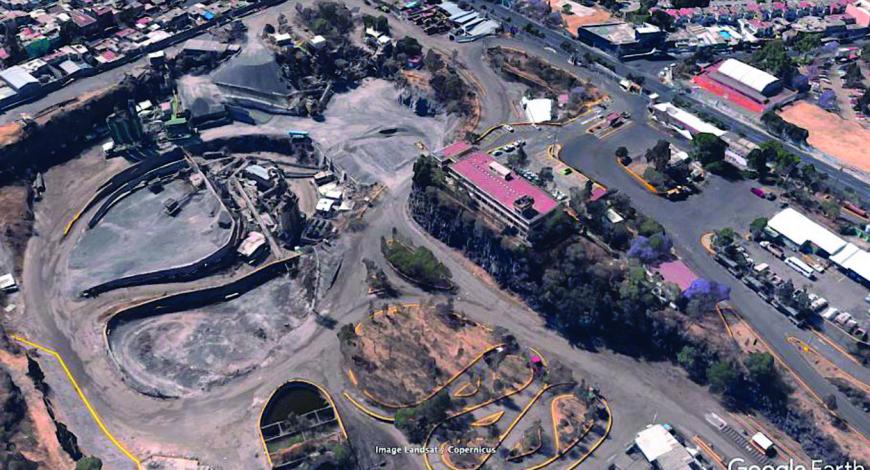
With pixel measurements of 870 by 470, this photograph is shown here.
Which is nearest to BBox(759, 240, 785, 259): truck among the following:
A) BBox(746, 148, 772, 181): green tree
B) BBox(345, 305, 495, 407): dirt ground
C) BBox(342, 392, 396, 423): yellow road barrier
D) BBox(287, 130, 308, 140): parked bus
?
BBox(746, 148, 772, 181): green tree

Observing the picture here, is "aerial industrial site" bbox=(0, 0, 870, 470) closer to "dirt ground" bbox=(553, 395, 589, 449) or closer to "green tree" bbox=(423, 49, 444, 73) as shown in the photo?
"dirt ground" bbox=(553, 395, 589, 449)

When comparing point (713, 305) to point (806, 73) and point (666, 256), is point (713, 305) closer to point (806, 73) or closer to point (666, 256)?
point (666, 256)

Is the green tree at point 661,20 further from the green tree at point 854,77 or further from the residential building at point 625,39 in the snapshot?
the green tree at point 854,77

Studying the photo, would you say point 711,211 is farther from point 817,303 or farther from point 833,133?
point 833,133

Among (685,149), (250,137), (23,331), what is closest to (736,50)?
(685,149)

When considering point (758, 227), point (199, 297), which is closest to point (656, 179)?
point (758, 227)

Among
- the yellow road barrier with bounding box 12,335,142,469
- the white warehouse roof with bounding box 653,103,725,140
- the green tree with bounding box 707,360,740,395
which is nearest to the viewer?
the yellow road barrier with bounding box 12,335,142,469
